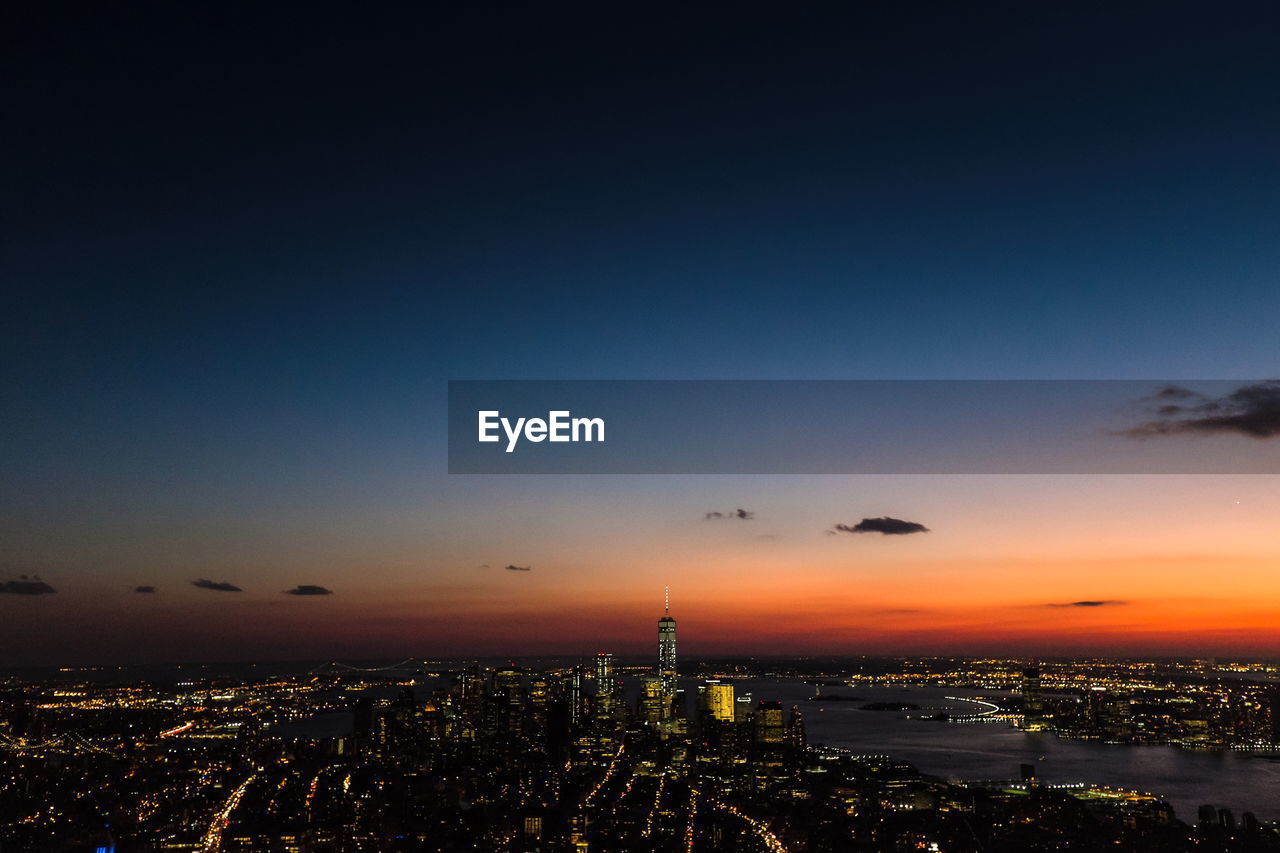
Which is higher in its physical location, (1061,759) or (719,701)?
(719,701)

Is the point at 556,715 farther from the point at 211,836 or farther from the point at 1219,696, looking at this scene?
the point at 1219,696

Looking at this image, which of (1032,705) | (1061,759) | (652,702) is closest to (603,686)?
(652,702)

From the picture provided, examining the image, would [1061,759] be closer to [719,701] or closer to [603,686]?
[719,701]

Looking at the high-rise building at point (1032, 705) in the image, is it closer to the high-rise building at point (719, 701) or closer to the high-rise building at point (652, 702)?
the high-rise building at point (719, 701)

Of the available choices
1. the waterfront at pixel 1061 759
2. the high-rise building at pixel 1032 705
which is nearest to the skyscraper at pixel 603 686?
the waterfront at pixel 1061 759

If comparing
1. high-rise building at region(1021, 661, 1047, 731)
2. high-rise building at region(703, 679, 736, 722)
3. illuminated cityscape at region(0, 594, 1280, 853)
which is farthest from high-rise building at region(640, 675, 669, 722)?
high-rise building at region(1021, 661, 1047, 731)

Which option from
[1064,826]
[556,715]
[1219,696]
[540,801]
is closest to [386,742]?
[556,715]

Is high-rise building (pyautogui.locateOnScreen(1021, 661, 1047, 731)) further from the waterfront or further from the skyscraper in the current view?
the skyscraper

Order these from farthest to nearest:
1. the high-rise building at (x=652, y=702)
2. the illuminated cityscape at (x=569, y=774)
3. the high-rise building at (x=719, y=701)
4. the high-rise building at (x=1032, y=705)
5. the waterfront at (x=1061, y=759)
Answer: the high-rise building at (x=652, y=702), the high-rise building at (x=719, y=701), the high-rise building at (x=1032, y=705), the waterfront at (x=1061, y=759), the illuminated cityscape at (x=569, y=774)
